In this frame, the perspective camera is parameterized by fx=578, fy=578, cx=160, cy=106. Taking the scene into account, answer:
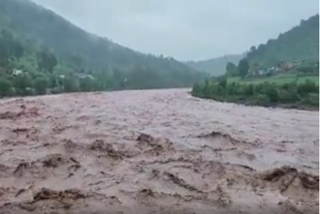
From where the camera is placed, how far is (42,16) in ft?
13.4

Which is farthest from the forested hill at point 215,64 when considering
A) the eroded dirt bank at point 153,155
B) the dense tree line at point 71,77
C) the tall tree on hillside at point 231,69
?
the eroded dirt bank at point 153,155

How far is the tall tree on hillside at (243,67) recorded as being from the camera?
3.39 m

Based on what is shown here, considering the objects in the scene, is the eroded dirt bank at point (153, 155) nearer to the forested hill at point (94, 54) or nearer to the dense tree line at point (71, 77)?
the dense tree line at point (71, 77)

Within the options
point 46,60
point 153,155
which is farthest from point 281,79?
point 46,60

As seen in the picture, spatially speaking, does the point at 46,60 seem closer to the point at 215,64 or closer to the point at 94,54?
the point at 94,54

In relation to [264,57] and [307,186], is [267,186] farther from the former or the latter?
[264,57]

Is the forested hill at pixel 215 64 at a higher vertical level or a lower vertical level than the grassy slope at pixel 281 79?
higher

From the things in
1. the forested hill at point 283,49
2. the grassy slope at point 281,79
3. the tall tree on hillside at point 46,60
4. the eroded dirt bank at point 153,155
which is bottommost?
the eroded dirt bank at point 153,155

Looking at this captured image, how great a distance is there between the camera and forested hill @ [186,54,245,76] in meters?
3.14

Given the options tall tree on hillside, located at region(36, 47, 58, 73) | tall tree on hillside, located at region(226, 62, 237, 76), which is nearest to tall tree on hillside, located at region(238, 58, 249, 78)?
tall tree on hillside, located at region(226, 62, 237, 76)

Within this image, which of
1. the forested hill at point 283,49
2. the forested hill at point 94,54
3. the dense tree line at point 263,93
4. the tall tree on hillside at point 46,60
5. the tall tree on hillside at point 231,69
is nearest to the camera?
the dense tree line at point 263,93

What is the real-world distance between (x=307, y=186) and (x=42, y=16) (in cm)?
250

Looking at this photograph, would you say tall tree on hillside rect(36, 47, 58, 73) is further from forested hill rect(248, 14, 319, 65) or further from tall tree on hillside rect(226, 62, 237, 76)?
forested hill rect(248, 14, 319, 65)

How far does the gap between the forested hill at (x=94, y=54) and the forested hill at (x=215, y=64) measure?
0.26 ft
